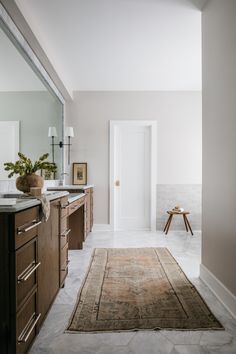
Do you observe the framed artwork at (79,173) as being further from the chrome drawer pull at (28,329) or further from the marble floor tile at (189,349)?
the marble floor tile at (189,349)

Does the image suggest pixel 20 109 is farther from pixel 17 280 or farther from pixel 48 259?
pixel 17 280

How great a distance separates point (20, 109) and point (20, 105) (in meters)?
0.04

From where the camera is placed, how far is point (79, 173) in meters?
5.65

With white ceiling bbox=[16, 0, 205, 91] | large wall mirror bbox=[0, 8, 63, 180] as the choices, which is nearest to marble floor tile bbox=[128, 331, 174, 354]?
large wall mirror bbox=[0, 8, 63, 180]

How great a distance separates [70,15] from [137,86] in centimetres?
250

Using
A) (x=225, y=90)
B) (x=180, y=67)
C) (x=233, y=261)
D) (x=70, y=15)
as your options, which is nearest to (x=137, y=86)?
(x=180, y=67)

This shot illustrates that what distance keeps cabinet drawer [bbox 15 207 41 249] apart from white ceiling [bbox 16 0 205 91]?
1966mm

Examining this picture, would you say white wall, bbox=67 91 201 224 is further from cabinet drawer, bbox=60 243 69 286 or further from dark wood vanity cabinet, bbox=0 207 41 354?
dark wood vanity cabinet, bbox=0 207 41 354

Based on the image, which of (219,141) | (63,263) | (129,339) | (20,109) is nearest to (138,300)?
(129,339)

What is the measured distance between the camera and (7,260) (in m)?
1.31

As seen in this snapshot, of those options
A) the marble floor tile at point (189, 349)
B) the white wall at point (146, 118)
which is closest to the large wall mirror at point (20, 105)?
the white wall at point (146, 118)

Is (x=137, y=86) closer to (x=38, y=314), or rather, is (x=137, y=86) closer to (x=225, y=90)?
(x=225, y=90)

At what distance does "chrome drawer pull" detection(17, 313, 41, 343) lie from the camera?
55.8 inches

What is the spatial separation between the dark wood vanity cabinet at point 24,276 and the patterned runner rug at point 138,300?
363 mm
